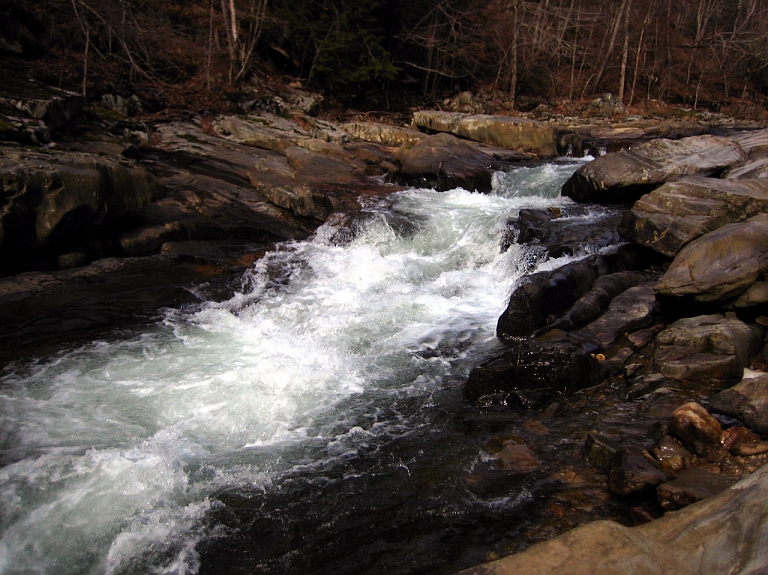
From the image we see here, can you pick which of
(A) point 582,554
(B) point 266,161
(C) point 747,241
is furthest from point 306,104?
(A) point 582,554

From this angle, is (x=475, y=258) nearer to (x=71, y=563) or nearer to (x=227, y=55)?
(x=71, y=563)

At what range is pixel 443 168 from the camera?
13156mm

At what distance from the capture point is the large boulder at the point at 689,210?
24.4ft

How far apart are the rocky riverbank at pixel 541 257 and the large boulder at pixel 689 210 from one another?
0.02 meters

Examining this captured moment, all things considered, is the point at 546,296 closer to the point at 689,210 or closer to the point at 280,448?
the point at 689,210

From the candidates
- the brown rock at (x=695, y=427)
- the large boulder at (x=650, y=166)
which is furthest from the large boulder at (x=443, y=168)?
the brown rock at (x=695, y=427)

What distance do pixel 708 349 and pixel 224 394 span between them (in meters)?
4.87

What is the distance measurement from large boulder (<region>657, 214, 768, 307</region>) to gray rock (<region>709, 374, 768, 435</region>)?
1.65 metres

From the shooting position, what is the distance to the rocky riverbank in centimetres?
427

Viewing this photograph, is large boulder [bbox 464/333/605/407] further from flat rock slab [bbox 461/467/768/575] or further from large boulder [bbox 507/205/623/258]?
large boulder [bbox 507/205/623/258]

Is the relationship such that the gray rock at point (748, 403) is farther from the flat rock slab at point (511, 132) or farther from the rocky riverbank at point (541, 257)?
the flat rock slab at point (511, 132)

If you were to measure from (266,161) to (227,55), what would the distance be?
805cm

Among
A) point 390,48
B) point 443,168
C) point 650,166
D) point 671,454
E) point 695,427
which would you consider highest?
point 390,48

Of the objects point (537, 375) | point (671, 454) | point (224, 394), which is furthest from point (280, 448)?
point (671, 454)
